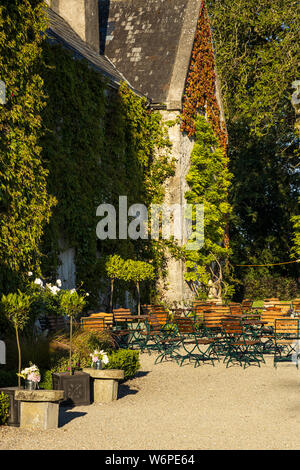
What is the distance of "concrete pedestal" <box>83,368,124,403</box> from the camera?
8.53 metres

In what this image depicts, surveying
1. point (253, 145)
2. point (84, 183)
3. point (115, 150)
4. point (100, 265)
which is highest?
point (253, 145)

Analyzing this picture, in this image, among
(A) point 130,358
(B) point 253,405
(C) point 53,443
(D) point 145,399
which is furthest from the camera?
(A) point 130,358

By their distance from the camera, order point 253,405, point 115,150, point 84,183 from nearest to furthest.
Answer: point 253,405
point 84,183
point 115,150

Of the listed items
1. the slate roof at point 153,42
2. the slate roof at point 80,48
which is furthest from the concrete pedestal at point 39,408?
the slate roof at point 153,42

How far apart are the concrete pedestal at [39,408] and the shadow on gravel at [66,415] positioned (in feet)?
0.75

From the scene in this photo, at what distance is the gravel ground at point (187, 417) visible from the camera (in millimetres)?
6105

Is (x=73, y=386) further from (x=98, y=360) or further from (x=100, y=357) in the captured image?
(x=100, y=357)

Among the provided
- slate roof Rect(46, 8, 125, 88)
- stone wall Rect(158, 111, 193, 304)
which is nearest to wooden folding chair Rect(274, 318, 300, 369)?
stone wall Rect(158, 111, 193, 304)

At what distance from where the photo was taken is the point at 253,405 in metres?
8.08

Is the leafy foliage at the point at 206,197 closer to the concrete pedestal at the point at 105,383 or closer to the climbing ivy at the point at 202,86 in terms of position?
the climbing ivy at the point at 202,86
